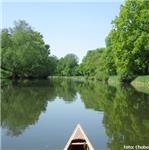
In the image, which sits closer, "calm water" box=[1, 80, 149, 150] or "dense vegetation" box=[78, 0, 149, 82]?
"calm water" box=[1, 80, 149, 150]

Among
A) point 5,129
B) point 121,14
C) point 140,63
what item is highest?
point 121,14

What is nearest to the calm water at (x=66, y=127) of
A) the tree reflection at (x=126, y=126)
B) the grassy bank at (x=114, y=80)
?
the tree reflection at (x=126, y=126)

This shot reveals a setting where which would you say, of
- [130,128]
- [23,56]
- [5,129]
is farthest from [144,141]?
[23,56]

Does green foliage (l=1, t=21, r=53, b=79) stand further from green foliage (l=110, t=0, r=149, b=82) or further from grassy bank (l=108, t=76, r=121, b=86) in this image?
green foliage (l=110, t=0, r=149, b=82)

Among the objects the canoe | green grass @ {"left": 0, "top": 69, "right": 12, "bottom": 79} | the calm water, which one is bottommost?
the calm water

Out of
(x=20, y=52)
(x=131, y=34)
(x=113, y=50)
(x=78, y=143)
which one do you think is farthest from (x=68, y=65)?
(x=78, y=143)

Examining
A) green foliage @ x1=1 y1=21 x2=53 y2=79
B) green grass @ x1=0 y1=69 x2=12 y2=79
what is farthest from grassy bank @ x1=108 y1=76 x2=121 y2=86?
green grass @ x1=0 y1=69 x2=12 y2=79

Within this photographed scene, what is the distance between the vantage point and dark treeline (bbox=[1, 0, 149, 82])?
1713 inches

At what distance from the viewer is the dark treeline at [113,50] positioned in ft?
143

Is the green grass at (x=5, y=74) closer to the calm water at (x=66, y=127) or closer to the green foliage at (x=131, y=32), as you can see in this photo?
the green foliage at (x=131, y=32)

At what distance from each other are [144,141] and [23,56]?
170 ft

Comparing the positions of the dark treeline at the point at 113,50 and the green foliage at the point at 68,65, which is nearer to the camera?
the dark treeline at the point at 113,50

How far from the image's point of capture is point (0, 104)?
2164cm

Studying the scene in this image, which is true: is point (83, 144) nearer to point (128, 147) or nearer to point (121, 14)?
point (128, 147)
